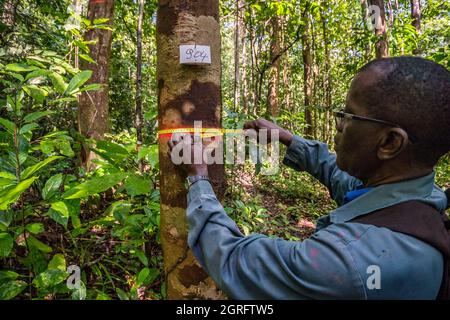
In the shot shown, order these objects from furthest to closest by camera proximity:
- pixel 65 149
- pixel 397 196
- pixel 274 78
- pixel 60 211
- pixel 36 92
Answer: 1. pixel 274 78
2. pixel 36 92
3. pixel 65 149
4. pixel 60 211
5. pixel 397 196

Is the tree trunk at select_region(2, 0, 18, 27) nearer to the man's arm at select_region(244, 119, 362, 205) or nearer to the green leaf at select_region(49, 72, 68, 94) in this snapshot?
the green leaf at select_region(49, 72, 68, 94)

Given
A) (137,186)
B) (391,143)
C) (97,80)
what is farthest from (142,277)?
(97,80)

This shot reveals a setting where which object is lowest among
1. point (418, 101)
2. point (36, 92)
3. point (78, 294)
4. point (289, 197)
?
point (289, 197)

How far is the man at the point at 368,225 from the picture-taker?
98 centimetres

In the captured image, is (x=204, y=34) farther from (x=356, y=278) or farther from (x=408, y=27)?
(x=408, y=27)

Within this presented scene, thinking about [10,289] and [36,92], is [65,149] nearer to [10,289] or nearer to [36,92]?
[36,92]

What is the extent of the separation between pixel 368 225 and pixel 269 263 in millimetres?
324

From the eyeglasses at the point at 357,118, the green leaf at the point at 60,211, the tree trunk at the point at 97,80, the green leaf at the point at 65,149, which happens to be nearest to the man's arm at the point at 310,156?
the eyeglasses at the point at 357,118

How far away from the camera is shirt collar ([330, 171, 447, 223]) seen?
1.14m

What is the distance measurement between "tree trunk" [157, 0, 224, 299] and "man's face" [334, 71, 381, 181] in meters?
0.58

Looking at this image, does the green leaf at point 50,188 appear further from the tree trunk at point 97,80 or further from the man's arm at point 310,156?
the tree trunk at point 97,80

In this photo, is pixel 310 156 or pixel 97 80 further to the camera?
pixel 97 80

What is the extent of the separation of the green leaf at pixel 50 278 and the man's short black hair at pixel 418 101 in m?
1.49

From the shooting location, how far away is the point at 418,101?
3.57 ft
